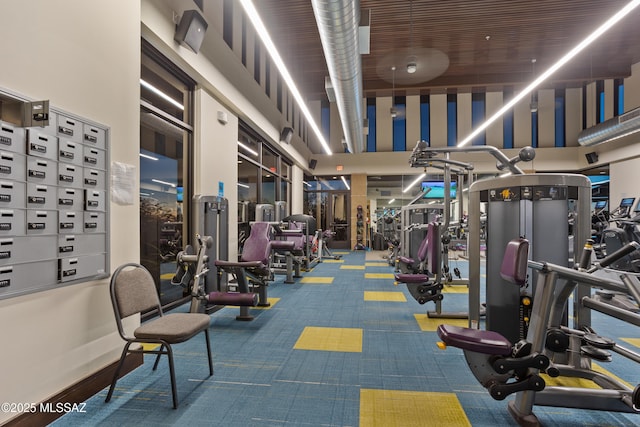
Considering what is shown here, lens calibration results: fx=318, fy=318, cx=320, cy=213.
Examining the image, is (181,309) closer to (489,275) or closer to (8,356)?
(8,356)

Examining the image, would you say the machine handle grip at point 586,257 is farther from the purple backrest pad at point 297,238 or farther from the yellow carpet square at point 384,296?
the purple backrest pad at point 297,238

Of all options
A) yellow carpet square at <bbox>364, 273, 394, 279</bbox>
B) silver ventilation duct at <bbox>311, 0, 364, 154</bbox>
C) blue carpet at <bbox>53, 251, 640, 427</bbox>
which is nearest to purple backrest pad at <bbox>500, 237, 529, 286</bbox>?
blue carpet at <bbox>53, 251, 640, 427</bbox>

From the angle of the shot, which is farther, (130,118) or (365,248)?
(365,248)

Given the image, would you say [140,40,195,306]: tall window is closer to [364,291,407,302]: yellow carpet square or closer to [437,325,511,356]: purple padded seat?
[364,291,407,302]: yellow carpet square

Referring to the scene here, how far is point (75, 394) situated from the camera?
6.54 ft

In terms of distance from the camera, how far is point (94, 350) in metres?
2.18

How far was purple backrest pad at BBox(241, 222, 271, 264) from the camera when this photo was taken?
4.03m

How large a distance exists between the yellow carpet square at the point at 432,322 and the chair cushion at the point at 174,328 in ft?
7.67

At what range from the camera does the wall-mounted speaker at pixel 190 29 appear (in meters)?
3.55

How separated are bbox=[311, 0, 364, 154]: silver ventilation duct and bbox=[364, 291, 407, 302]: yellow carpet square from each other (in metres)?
3.37

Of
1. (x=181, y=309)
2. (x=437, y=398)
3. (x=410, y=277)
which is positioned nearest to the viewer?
(x=437, y=398)

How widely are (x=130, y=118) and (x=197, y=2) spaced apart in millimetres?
2578

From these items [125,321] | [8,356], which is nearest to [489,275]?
[125,321]

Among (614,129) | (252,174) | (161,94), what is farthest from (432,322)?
(614,129)
